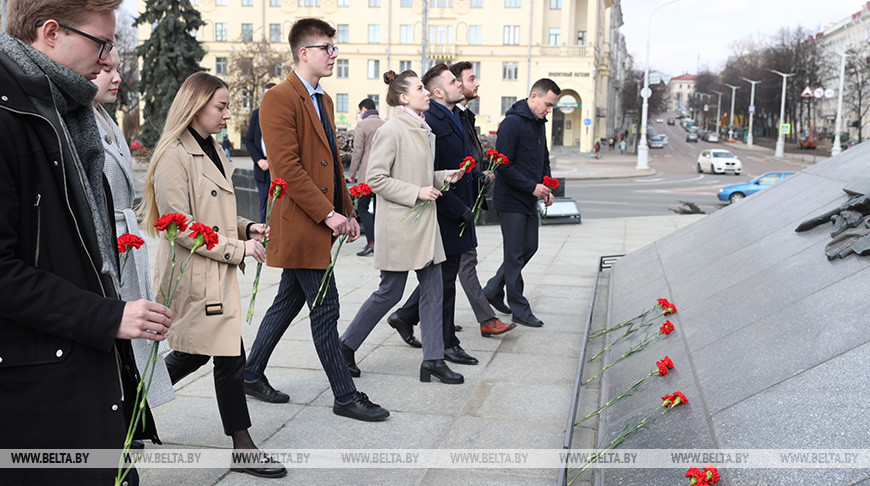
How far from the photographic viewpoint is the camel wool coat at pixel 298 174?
3.98 m

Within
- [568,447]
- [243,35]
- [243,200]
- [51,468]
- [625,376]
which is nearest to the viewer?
[51,468]

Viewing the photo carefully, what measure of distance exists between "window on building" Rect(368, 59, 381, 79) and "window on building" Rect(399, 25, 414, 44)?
2499 mm

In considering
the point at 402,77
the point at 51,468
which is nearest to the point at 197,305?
the point at 51,468

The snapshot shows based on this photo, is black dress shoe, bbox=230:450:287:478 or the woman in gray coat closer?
the woman in gray coat

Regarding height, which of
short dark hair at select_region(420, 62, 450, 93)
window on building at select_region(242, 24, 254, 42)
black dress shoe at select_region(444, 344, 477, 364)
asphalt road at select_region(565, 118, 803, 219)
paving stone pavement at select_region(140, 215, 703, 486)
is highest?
window on building at select_region(242, 24, 254, 42)

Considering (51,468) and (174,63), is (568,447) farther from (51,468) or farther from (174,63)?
(174,63)

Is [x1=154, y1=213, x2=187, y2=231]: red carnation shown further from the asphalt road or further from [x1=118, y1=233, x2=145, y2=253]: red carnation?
the asphalt road

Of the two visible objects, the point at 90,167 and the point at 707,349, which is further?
the point at 707,349

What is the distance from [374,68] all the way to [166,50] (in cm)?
2761

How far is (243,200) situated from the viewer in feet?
43.2

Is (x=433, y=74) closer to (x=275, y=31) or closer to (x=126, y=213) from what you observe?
(x=126, y=213)

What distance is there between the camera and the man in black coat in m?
6.18

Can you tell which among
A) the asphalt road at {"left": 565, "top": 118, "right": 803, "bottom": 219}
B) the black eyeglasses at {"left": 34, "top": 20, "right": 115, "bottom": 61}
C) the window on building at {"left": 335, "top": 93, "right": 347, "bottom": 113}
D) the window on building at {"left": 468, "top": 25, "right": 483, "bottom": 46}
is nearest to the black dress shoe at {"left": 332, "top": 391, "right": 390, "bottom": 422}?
the black eyeglasses at {"left": 34, "top": 20, "right": 115, "bottom": 61}

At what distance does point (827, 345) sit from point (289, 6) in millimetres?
60589
